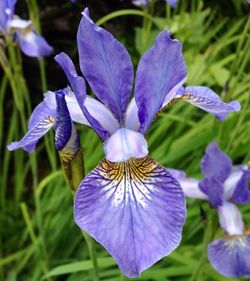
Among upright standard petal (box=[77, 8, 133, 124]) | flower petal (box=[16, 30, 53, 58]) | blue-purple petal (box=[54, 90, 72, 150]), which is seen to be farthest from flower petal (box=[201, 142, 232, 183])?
flower petal (box=[16, 30, 53, 58])

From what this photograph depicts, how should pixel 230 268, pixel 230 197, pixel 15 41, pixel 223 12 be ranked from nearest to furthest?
pixel 230 268 < pixel 230 197 < pixel 15 41 < pixel 223 12

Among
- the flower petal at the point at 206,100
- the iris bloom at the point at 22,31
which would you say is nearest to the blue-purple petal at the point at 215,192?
the flower petal at the point at 206,100

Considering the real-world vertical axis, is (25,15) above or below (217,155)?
below

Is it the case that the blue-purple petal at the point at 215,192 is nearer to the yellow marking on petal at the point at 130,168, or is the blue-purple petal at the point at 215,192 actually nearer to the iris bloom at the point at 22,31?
the yellow marking on petal at the point at 130,168

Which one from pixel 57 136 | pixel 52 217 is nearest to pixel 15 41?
pixel 52 217

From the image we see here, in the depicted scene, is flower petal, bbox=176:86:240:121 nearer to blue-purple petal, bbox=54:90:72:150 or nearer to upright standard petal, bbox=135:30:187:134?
upright standard petal, bbox=135:30:187:134

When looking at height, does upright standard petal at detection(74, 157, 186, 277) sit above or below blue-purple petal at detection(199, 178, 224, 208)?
above

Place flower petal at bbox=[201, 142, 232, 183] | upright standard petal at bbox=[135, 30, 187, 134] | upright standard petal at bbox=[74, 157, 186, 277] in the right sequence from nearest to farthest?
upright standard petal at bbox=[74, 157, 186, 277] < upright standard petal at bbox=[135, 30, 187, 134] < flower petal at bbox=[201, 142, 232, 183]

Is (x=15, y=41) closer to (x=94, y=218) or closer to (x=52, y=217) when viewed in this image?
(x=52, y=217)
